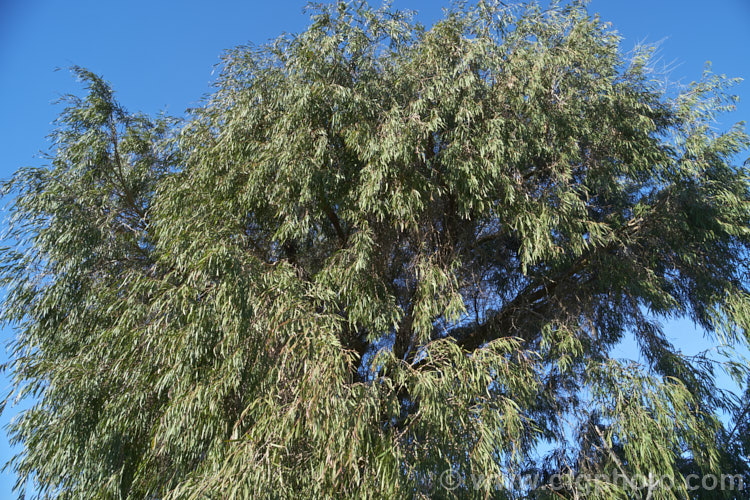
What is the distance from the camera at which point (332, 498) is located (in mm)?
2826

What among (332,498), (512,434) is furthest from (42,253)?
(512,434)

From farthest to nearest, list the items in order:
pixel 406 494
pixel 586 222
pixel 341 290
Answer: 1. pixel 586 222
2. pixel 341 290
3. pixel 406 494

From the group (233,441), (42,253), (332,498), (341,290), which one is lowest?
(332,498)

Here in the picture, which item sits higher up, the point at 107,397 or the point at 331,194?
the point at 331,194

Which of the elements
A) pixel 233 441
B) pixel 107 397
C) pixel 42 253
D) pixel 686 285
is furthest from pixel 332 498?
pixel 686 285

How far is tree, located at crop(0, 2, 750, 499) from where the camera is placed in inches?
123

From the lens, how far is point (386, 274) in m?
4.14

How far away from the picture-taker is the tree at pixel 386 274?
3.12 metres

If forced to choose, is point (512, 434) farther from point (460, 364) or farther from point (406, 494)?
point (406, 494)

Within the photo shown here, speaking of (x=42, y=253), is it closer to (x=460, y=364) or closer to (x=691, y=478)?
(x=460, y=364)

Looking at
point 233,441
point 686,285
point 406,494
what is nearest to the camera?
point 406,494

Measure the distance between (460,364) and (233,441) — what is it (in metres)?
1.45

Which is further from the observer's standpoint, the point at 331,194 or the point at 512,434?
the point at 331,194

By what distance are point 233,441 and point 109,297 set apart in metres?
1.77
